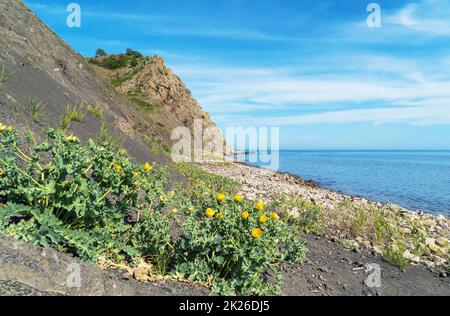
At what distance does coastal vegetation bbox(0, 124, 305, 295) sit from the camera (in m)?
2.68

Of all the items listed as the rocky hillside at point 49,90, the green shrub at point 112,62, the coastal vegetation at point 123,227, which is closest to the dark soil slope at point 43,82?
the rocky hillside at point 49,90

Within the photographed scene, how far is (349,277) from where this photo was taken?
412cm

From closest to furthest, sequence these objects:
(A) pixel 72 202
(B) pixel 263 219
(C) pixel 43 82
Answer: (B) pixel 263 219 < (A) pixel 72 202 < (C) pixel 43 82

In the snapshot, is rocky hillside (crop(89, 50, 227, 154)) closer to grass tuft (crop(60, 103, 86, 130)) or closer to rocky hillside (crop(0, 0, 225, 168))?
rocky hillside (crop(0, 0, 225, 168))

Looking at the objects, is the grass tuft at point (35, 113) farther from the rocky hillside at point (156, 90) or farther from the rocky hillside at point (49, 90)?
the rocky hillside at point (156, 90)

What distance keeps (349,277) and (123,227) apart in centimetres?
295

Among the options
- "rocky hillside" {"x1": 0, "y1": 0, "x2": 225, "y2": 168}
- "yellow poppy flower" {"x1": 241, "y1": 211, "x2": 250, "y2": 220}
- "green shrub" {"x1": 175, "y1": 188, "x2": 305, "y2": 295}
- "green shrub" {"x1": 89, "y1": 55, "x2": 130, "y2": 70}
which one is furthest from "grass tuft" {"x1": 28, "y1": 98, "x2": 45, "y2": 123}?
"green shrub" {"x1": 89, "y1": 55, "x2": 130, "y2": 70}

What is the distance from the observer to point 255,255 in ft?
8.52

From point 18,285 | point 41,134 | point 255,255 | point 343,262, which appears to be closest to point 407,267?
point 343,262

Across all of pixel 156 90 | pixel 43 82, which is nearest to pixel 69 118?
pixel 43 82

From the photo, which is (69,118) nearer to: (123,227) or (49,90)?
(49,90)

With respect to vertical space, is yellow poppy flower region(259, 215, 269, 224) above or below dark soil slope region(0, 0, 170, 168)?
below

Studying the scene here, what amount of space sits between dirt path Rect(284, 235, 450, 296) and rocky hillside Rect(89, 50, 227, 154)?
23364 mm

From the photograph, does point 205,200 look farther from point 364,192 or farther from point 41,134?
point 364,192
